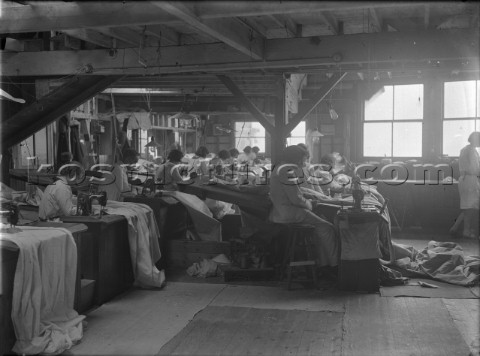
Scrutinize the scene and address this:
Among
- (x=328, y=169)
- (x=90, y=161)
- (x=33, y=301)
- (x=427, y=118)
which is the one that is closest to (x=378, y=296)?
(x=33, y=301)

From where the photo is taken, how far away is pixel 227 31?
5254 millimetres

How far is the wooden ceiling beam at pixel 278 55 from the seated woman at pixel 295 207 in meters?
1.13

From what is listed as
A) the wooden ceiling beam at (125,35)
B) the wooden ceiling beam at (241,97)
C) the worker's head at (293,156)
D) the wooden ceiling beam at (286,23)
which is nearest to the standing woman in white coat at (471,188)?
the wooden ceiling beam at (241,97)

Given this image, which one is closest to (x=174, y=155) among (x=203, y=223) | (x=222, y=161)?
(x=203, y=223)

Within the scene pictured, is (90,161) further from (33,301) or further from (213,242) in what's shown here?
(33,301)

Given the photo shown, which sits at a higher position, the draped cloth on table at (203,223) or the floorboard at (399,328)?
the draped cloth on table at (203,223)

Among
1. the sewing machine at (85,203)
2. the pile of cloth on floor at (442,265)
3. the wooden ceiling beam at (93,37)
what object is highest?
the wooden ceiling beam at (93,37)

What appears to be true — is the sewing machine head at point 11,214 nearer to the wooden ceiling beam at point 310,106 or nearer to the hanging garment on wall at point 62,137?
the hanging garment on wall at point 62,137

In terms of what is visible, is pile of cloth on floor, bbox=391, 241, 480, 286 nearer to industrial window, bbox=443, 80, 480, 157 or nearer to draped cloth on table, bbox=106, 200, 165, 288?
draped cloth on table, bbox=106, 200, 165, 288

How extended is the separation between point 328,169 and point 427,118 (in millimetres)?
5216

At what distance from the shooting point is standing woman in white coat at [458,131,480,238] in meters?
9.38

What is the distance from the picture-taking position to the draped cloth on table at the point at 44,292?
3879 mm

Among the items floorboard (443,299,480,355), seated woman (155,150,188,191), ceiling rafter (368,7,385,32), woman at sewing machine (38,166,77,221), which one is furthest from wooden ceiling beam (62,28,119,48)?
floorboard (443,299,480,355)

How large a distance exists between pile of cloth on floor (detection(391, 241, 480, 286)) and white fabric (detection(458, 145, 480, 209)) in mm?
2557
